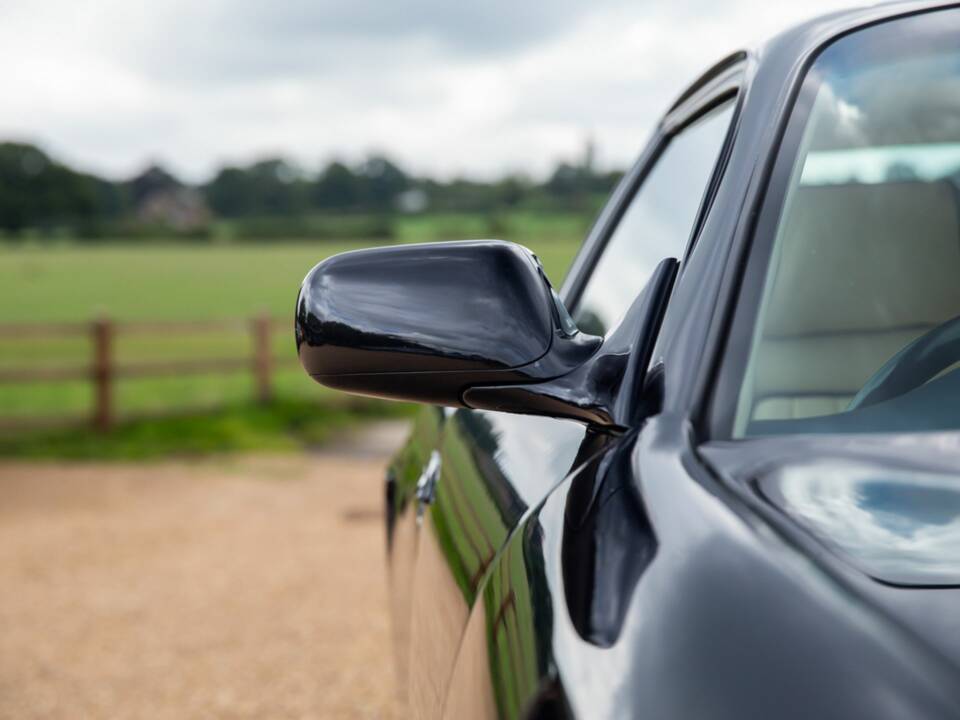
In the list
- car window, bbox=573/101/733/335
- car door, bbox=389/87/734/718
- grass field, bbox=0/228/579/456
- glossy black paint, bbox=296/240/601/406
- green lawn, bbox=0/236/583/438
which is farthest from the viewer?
green lawn, bbox=0/236/583/438

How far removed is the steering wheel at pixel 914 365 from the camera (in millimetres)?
1263

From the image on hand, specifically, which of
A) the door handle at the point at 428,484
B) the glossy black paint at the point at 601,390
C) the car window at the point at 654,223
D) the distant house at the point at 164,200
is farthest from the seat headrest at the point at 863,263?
the distant house at the point at 164,200

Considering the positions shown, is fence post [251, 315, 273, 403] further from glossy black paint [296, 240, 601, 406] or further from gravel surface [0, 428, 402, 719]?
glossy black paint [296, 240, 601, 406]

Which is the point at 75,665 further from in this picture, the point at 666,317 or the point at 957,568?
the point at 957,568

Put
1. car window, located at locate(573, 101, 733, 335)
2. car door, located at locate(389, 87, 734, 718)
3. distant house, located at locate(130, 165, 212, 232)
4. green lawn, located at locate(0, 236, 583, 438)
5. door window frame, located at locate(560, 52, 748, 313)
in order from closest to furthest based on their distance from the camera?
car door, located at locate(389, 87, 734, 718) < car window, located at locate(573, 101, 733, 335) < door window frame, located at locate(560, 52, 748, 313) < green lawn, located at locate(0, 236, 583, 438) < distant house, located at locate(130, 165, 212, 232)

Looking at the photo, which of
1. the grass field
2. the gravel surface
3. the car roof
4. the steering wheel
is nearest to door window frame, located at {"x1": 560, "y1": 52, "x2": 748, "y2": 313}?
the car roof

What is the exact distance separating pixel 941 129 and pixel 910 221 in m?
0.15

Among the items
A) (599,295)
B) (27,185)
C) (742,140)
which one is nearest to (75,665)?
(599,295)

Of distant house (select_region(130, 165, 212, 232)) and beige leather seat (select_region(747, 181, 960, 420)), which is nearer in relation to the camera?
beige leather seat (select_region(747, 181, 960, 420))

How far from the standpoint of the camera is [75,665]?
5.28 metres

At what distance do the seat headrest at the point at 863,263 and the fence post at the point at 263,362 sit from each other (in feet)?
41.6

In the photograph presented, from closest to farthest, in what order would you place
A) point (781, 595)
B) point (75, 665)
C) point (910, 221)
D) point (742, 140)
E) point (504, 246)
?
point (781, 595)
point (504, 246)
point (742, 140)
point (910, 221)
point (75, 665)

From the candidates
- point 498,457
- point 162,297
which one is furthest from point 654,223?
point 162,297

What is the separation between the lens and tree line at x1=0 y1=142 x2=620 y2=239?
63.2 metres
